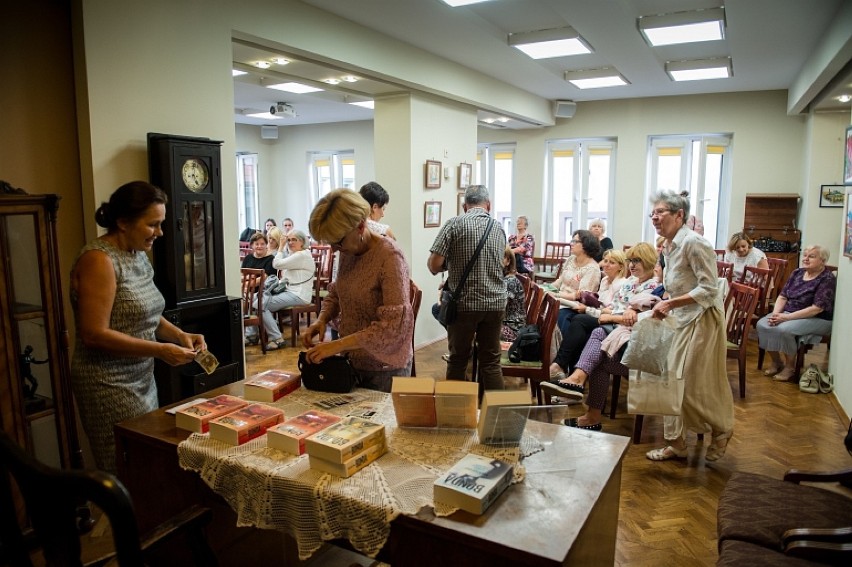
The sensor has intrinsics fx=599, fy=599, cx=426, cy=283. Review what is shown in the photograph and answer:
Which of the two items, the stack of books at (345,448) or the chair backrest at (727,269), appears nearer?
the stack of books at (345,448)

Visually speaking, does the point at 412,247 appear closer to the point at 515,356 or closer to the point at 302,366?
the point at 515,356

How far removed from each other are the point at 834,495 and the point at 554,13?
12.6 ft

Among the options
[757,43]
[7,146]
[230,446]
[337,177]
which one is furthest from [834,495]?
[337,177]

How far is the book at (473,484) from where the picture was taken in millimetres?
1404

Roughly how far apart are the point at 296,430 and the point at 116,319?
0.92 metres

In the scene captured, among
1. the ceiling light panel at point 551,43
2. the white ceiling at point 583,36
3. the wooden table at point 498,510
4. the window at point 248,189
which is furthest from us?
the window at point 248,189

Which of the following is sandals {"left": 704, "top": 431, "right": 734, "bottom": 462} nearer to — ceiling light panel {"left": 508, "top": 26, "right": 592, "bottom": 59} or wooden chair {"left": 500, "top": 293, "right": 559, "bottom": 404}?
wooden chair {"left": 500, "top": 293, "right": 559, "bottom": 404}

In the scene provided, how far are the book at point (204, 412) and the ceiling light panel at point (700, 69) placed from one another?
20.1ft

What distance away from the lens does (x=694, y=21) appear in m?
4.77

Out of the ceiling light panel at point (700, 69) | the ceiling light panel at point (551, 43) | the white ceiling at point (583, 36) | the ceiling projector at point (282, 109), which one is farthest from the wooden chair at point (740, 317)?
the ceiling projector at point (282, 109)

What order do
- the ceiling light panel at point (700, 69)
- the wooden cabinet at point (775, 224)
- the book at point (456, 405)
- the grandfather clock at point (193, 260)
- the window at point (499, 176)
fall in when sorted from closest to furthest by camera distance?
the book at point (456, 405) < the grandfather clock at point (193, 260) < the ceiling light panel at point (700, 69) < the wooden cabinet at point (775, 224) < the window at point (499, 176)

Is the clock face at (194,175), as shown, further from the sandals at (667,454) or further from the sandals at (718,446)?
the sandals at (718,446)

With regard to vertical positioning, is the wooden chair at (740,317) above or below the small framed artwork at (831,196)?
below

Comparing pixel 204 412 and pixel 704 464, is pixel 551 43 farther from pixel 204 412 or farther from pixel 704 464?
pixel 204 412
